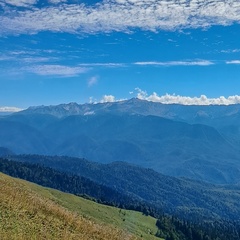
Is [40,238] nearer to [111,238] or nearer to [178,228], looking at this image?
[111,238]

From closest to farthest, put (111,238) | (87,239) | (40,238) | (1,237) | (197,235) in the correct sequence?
(1,237) → (40,238) → (87,239) → (111,238) → (197,235)

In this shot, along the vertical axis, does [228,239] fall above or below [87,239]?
below

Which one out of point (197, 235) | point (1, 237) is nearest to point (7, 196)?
point (1, 237)

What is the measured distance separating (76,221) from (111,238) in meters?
3.43

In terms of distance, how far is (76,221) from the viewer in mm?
29812

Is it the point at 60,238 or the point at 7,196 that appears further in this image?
the point at 7,196

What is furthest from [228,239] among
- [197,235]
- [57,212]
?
[57,212]

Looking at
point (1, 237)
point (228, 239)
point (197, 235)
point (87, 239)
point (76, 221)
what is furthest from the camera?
point (228, 239)

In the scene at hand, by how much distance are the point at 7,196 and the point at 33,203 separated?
2194mm

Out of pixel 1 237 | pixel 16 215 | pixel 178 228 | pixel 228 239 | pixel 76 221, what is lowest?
pixel 228 239

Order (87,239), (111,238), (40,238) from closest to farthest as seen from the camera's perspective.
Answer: (40,238) → (87,239) → (111,238)

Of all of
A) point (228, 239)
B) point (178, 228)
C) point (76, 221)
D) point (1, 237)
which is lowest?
point (228, 239)

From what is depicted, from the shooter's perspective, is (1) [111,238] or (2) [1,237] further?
(1) [111,238]

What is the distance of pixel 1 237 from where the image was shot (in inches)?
795
